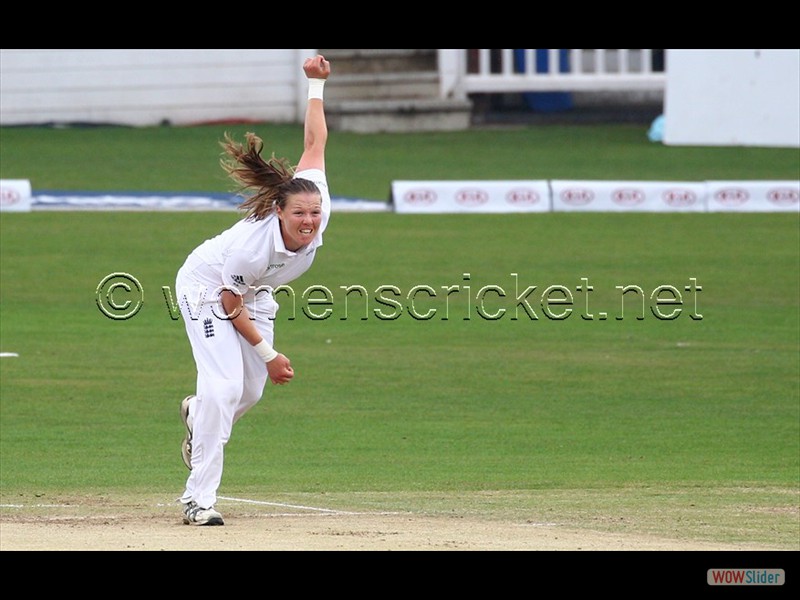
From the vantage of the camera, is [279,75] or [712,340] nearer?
[712,340]

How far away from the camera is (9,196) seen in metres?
27.2

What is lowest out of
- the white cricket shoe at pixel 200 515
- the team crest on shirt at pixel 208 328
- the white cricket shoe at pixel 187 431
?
the white cricket shoe at pixel 200 515

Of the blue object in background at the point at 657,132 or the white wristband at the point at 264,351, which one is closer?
the white wristband at the point at 264,351

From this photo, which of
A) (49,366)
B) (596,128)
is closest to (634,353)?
(49,366)

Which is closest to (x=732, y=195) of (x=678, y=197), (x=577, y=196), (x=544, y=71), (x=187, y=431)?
(x=678, y=197)

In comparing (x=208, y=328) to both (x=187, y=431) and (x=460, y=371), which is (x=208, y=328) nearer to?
(x=187, y=431)

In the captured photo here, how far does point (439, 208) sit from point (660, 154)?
763cm

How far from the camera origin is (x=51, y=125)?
37.5m

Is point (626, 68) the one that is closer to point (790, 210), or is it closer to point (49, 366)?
point (790, 210)

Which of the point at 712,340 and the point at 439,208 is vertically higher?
the point at 439,208
